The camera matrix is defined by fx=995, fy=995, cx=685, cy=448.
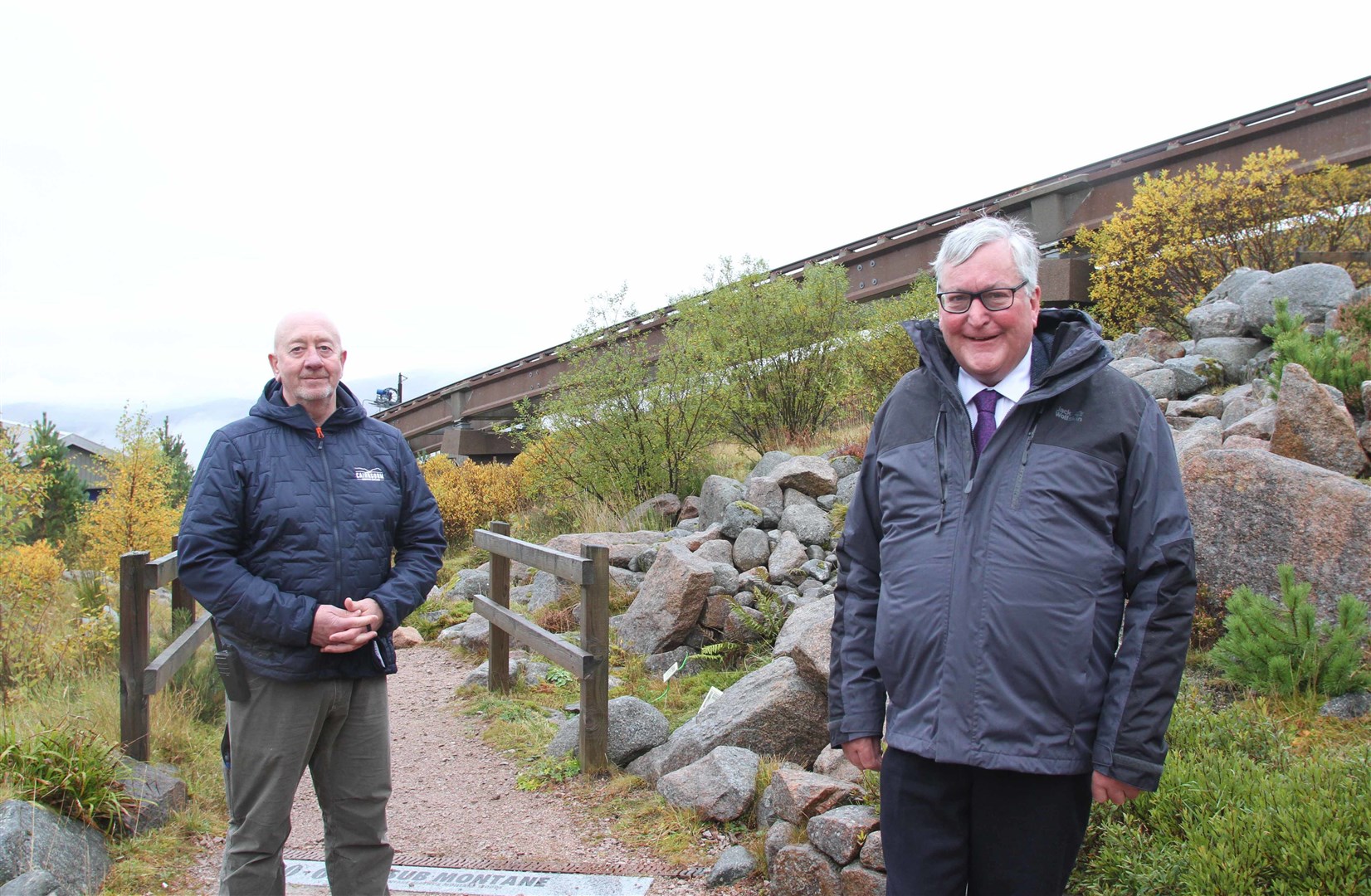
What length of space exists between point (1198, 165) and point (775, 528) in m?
8.08

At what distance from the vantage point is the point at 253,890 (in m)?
3.09

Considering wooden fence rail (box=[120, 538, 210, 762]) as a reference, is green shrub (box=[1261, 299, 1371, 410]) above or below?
above

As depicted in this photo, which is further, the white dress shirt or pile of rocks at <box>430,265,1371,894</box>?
pile of rocks at <box>430,265,1371,894</box>

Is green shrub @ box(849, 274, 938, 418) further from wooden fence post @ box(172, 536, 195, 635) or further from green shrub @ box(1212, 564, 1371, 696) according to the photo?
green shrub @ box(1212, 564, 1371, 696)

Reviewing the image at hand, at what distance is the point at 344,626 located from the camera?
3086mm

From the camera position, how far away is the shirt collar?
237 centimetres

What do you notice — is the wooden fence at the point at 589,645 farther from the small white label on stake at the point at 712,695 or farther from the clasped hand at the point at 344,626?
the clasped hand at the point at 344,626

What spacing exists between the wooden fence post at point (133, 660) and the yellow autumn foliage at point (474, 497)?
30.1 feet

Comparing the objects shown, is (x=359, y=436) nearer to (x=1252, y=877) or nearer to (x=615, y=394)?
(x=1252, y=877)

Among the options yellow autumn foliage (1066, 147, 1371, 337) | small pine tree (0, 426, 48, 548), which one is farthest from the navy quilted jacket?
yellow autumn foliage (1066, 147, 1371, 337)

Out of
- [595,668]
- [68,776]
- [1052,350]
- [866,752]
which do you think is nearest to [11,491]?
[68,776]

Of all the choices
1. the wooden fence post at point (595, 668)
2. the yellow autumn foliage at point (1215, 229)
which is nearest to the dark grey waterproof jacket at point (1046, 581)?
the wooden fence post at point (595, 668)

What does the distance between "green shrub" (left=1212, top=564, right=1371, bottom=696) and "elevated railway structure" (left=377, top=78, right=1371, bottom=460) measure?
7214 mm

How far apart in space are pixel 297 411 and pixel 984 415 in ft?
7.09
